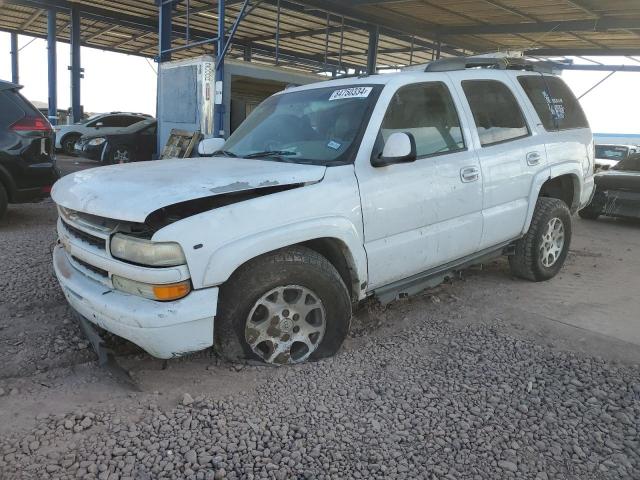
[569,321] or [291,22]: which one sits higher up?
Result: [291,22]

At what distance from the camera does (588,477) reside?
2.35 metres

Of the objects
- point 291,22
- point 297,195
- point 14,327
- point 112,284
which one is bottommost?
point 14,327

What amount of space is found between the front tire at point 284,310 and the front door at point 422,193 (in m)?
0.41

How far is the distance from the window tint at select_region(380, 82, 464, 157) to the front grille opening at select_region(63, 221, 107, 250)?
1.92m

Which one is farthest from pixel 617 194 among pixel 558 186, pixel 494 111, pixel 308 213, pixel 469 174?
pixel 308 213

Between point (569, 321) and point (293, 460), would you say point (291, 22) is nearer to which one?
point (569, 321)

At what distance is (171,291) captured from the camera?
2.74 metres

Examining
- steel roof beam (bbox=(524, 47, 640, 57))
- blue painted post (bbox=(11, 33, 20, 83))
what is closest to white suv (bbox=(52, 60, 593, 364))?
steel roof beam (bbox=(524, 47, 640, 57))

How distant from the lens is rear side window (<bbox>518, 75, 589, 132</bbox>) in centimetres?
500

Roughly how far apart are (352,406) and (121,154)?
13.0 metres

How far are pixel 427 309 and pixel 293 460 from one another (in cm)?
228

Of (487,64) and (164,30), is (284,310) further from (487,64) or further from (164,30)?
(164,30)

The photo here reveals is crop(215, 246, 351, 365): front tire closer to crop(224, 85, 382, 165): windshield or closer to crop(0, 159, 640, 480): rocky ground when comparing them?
crop(0, 159, 640, 480): rocky ground

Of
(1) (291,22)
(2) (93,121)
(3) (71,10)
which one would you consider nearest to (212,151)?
(1) (291,22)
